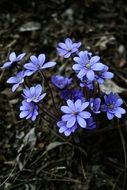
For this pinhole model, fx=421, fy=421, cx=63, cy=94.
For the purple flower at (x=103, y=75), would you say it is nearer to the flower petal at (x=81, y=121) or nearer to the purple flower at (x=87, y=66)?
the purple flower at (x=87, y=66)

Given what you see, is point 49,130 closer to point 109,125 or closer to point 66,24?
point 109,125

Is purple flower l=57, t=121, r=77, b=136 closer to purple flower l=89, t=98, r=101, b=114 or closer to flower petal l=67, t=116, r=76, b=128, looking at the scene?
flower petal l=67, t=116, r=76, b=128

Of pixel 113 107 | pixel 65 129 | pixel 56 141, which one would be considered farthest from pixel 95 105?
pixel 56 141

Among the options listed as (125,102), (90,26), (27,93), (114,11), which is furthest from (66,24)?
(27,93)

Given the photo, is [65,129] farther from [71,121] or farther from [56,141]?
[56,141]

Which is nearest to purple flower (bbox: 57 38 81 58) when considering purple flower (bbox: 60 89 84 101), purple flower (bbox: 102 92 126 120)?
purple flower (bbox: 60 89 84 101)

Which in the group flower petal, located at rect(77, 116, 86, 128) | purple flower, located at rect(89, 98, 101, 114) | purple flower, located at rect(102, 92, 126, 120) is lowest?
purple flower, located at rect(102, 92, 126, 120)
